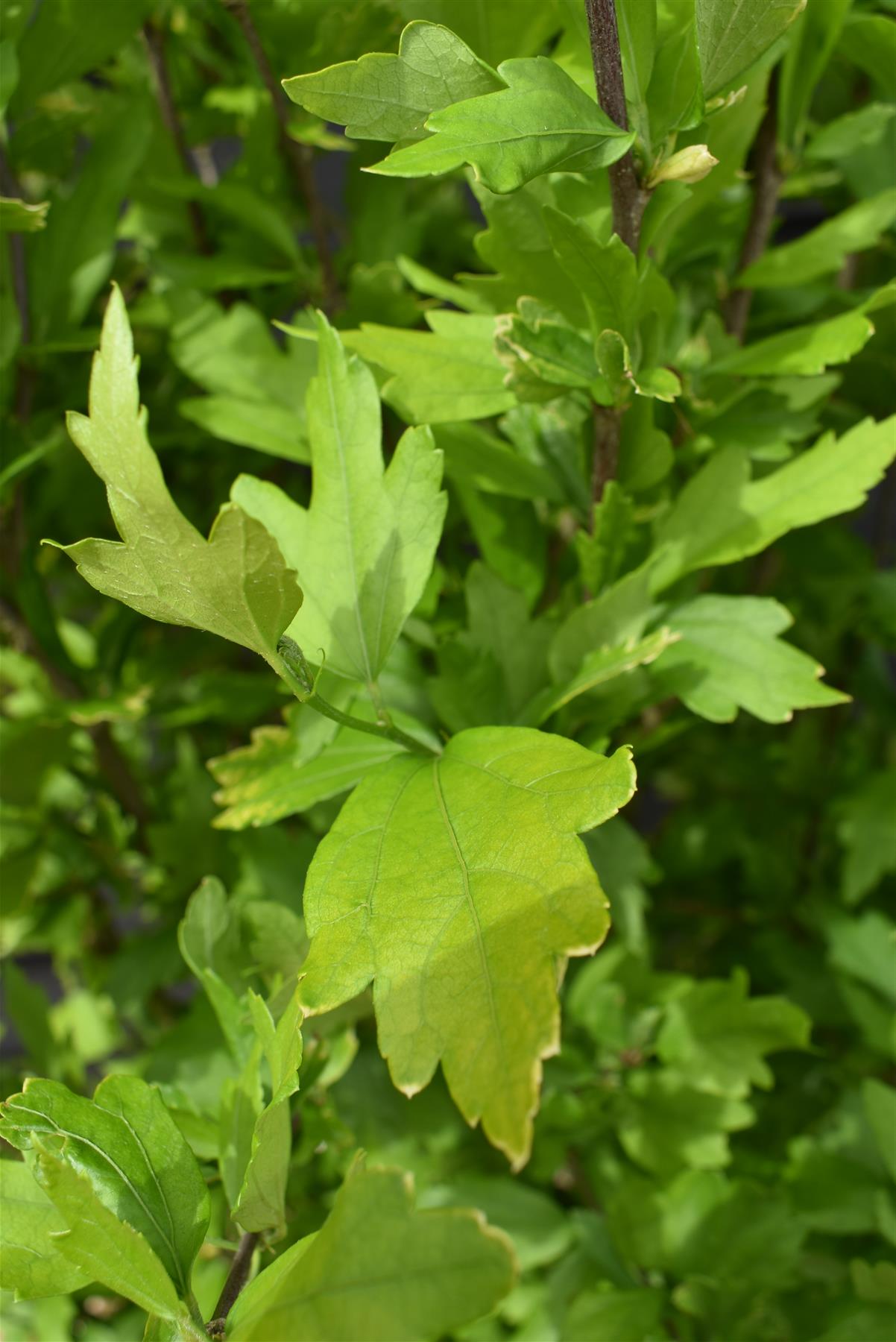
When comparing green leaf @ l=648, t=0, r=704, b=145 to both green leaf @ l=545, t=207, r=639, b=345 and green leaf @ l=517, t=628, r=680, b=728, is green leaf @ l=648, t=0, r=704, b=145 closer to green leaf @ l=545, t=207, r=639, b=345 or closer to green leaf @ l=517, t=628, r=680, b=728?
green leaf @ l=545, t=207, r=639, b=345

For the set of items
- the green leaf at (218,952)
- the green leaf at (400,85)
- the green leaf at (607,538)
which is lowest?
the green leaf at (218,952)

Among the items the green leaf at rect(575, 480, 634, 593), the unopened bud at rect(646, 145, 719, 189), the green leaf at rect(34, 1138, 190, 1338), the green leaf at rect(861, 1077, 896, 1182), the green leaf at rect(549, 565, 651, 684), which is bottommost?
the green leaf at rect(861, 1077, 896, 1182)

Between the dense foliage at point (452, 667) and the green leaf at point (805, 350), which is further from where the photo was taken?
the green leaf at point (805, 350)

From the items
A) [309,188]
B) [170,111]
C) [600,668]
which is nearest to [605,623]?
[600,668]

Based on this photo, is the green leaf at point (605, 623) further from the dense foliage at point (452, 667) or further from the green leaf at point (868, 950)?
the green leaf at point (868, 950)

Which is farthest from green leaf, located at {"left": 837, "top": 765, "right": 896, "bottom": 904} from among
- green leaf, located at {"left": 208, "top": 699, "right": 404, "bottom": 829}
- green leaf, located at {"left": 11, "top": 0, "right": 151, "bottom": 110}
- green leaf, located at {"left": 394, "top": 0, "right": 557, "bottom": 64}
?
green leaf, located at {"left": 11, "top": 0, "right": 151, "bottom": 110}

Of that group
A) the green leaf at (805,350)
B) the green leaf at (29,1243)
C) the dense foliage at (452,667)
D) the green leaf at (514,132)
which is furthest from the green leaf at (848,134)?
the green leaf at (29,1243)

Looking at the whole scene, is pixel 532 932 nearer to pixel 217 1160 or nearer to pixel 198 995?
pixel 217 1160
